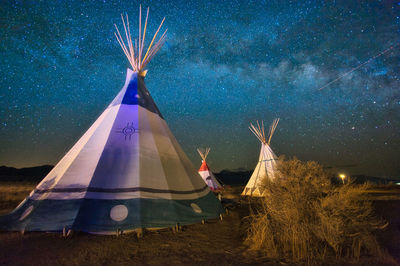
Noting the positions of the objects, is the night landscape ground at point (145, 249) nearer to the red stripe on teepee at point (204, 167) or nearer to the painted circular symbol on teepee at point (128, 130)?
the painted circular symbol on teepee at point (128, 130)

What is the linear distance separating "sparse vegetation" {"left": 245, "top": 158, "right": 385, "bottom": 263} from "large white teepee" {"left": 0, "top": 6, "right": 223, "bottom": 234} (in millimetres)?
2040

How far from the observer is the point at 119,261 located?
294cm

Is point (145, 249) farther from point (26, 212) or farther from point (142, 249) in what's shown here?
point (26, 212)

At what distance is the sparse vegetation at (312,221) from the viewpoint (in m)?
3.13

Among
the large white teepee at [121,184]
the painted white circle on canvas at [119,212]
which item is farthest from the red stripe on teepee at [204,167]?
the painted white circle on canvas at [119,212]

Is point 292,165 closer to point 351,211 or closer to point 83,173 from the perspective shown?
point 351,211

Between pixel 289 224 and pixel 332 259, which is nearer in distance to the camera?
pixel 332 259

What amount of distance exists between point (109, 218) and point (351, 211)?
179 inches

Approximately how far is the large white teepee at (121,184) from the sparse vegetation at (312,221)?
80.3 inches

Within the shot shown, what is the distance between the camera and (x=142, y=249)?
341 centimetres

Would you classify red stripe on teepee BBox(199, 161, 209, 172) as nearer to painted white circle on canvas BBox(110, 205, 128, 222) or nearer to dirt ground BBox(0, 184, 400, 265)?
dirt ground BBox(0, 184, 400, 265)

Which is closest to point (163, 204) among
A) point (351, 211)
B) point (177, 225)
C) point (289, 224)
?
point (177, 225)

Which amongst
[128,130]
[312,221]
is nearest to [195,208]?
[312,221]

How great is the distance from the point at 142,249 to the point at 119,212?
121cm
